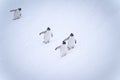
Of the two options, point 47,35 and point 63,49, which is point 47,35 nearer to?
point 47,35

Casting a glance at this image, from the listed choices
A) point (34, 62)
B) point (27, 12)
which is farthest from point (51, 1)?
point (34, 62)

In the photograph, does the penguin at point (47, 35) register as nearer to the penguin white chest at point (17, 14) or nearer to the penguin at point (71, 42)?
the penguin at point (71, 42)

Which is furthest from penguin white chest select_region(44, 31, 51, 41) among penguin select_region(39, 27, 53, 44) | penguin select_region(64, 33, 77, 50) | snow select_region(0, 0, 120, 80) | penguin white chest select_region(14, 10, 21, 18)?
penguin white chest select_region(14, 10, 21, 18)

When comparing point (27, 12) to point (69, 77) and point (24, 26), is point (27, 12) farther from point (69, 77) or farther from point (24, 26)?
point (69, 77)

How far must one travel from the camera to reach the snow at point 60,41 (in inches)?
195

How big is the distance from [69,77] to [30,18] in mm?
2822

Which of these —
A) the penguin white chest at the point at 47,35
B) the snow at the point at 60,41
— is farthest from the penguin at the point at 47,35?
the snow at the point at 60,41

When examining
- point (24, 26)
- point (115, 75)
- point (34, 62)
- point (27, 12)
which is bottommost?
point (115, 75)

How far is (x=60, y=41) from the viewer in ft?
19.2

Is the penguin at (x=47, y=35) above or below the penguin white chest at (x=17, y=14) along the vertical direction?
below

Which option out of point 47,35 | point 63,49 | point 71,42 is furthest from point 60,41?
point 63,49

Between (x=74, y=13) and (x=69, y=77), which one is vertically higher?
(x=74, y=13)

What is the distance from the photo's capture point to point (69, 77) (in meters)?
4.80

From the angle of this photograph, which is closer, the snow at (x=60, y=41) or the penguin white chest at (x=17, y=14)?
the snow at (x=60, y=41)
